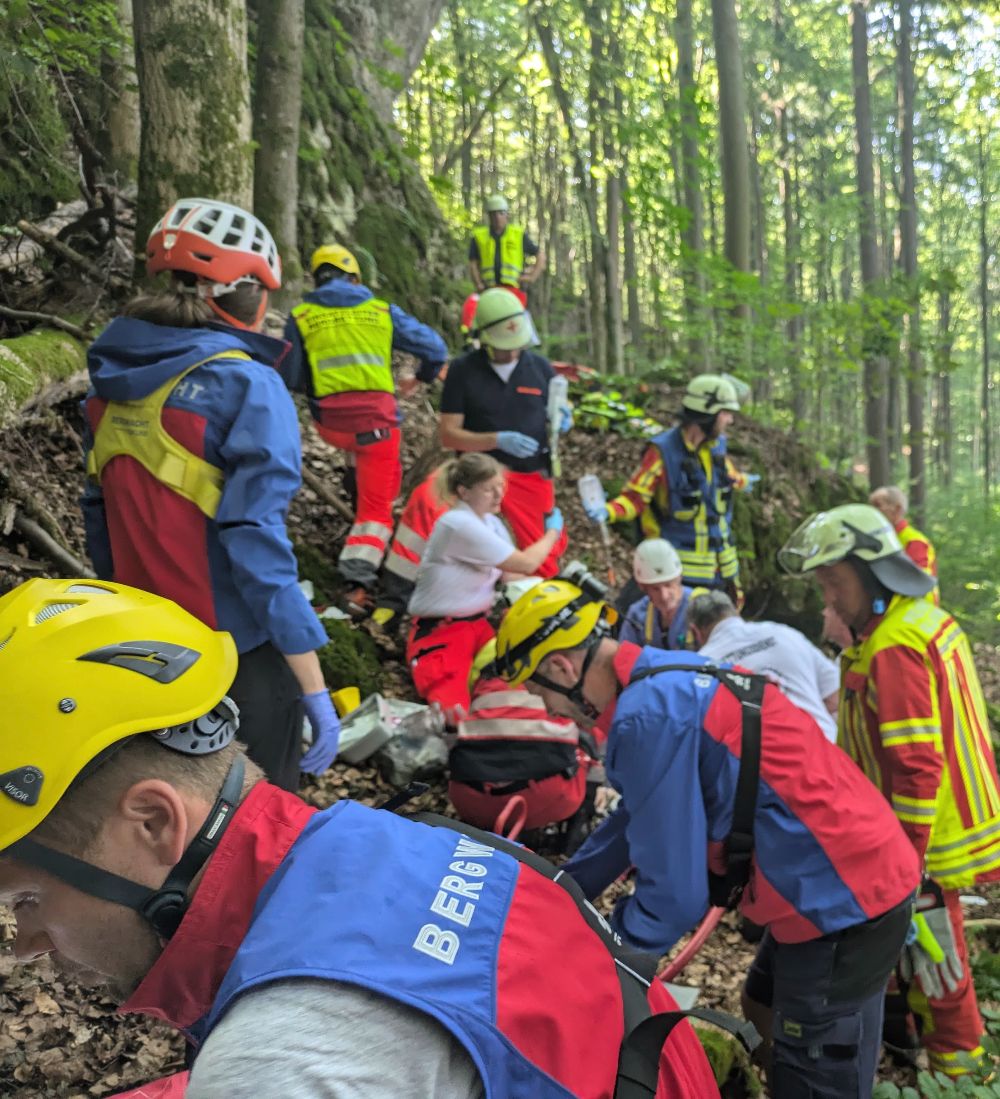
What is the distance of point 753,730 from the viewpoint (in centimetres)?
241

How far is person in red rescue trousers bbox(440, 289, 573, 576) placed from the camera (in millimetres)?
6102

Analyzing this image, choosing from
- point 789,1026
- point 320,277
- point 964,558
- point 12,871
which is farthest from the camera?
point 964,558

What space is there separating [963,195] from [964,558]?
25.5 m

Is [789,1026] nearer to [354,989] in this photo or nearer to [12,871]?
[354,989]

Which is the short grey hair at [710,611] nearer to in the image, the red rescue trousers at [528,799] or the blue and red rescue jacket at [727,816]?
the red rescue trousers at [528,799]

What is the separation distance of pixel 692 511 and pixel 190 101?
4.37 meters

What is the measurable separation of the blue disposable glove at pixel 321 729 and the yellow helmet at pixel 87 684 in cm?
160

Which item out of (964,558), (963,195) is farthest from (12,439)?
(963,195)

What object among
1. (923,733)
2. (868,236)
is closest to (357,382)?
(923,733)

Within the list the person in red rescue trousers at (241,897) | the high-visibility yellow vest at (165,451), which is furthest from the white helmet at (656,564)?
the person in red rescue trousers at (241,897)

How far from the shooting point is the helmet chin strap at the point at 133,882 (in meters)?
1.12

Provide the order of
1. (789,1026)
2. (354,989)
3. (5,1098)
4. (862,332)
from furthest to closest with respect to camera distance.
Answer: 1. (862,332)
2. (789,1026)
3. (5,1098)
4. (354,989)

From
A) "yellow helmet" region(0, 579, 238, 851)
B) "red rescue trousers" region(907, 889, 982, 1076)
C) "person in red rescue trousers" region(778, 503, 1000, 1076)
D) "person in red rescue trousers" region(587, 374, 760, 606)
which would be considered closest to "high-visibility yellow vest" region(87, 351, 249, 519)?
"yellow helmet" region(0, 579, 238, 851)

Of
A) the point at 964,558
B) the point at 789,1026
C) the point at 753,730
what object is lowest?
the point at 964,558
